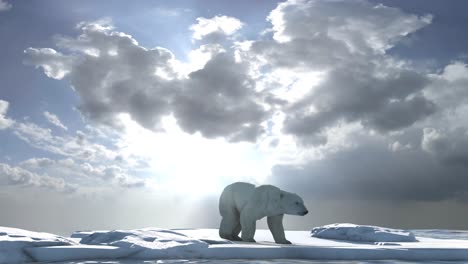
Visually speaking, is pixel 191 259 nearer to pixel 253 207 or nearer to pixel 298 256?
pixel 298 256

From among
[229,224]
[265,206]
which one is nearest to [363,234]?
[229,224]

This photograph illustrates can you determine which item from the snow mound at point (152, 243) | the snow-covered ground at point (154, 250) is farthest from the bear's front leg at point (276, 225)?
the snow mound at point (152, 243)

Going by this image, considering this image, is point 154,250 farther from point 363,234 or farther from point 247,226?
point 363,234

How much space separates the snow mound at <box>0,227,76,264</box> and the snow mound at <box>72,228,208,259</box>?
1.33 meters

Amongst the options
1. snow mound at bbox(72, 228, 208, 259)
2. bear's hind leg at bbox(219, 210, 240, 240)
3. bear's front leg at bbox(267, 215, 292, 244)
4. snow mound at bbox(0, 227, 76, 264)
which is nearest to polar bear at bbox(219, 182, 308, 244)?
bear's front leg at bbox(267, 215, 292, 244)

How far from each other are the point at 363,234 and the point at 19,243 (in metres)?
18.7

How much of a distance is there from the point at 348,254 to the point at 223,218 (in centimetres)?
805

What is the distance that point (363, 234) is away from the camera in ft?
84.7

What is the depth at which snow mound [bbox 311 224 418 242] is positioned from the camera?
24812mm

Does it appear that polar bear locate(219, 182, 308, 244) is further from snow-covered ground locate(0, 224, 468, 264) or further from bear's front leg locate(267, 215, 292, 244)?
snow-covered ground locate(0, 224, 468, 264)

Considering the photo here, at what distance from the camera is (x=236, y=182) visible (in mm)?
21000

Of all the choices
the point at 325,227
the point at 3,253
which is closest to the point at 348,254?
the point at 3,253

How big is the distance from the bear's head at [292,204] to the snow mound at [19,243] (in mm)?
8814

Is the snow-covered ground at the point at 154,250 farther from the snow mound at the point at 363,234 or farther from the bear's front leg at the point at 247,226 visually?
the snow mound at the point at 363,234
